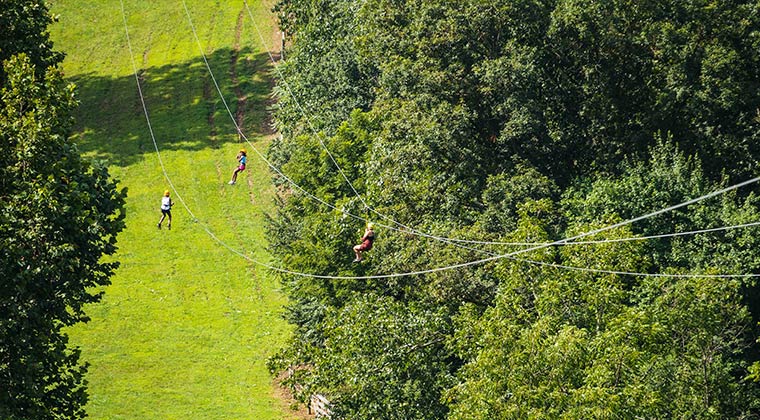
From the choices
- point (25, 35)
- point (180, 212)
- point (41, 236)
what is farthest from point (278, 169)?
point (41, 236)

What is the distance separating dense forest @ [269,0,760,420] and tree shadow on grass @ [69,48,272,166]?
785 inches

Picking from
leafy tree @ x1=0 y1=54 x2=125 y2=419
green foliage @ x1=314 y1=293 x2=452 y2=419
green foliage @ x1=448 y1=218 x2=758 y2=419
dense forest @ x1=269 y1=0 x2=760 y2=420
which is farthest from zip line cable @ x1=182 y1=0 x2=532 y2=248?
leafy tree @ x1=0 y1=54 x2=125 y2=419

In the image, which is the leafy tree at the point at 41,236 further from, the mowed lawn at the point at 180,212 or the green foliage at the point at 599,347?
the mowed lawn at the point at 180,212

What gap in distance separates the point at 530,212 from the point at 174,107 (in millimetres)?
44089

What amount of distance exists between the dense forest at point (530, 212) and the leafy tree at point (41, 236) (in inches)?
378

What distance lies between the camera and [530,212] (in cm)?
4328

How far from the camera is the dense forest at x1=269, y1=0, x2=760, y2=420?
32281mm

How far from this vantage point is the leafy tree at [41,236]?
2777 centimetres

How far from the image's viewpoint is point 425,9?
46.5 metres

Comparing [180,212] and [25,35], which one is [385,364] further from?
[180,212]

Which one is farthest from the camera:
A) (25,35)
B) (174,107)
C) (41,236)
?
(174,107)

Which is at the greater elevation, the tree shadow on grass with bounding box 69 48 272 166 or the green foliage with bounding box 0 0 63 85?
the tree shadow on grass with bounding box 69 48 272 166

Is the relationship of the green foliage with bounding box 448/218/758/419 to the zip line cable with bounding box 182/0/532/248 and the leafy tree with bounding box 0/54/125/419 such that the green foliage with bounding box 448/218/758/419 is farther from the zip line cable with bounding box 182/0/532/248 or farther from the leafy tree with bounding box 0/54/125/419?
the leafy tree with bounding box 0/54/125/419

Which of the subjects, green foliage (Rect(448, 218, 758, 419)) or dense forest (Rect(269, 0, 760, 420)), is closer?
green foliage (Rect(448, 218, 758, 419))
